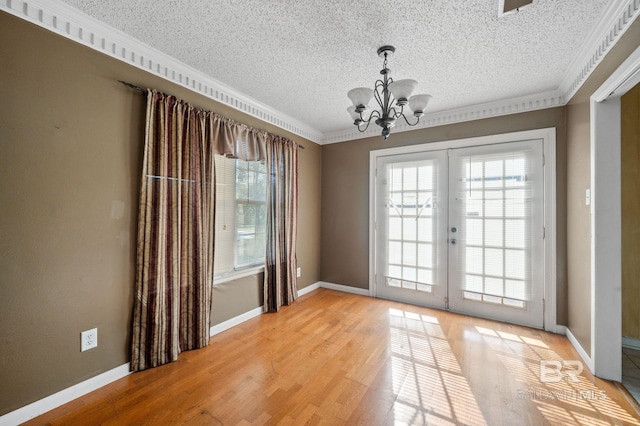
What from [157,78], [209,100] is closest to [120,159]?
[157,78]

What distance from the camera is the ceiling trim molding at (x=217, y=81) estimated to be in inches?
64.9

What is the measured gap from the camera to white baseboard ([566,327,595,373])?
2.13m

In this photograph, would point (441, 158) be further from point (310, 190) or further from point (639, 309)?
point (639, 309)

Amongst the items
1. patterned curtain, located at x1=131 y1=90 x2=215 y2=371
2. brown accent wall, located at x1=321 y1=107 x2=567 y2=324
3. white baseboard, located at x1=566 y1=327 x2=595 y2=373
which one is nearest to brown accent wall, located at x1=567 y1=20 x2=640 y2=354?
white baseboard, located at x1=566 y1=327 x2=595 y2=373

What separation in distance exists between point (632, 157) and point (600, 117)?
99cm

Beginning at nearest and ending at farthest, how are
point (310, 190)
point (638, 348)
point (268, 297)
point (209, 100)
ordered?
point (638, 348) → point (209, 100) → point (268, 297) → point (310, 190)

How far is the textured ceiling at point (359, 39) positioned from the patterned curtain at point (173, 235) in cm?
53

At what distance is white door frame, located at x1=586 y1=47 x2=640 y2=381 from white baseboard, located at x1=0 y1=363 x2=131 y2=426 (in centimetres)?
368

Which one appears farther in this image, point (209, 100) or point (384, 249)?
point (384, 249)

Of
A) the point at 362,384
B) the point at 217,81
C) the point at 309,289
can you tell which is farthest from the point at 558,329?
the point at 217,81

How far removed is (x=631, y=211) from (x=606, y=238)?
102cm

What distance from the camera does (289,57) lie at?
2.26 m

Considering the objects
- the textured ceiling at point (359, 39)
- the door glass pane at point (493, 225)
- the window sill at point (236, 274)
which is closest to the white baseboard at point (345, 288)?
the door glass pane at point (493, 225)

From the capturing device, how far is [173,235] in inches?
89.8
